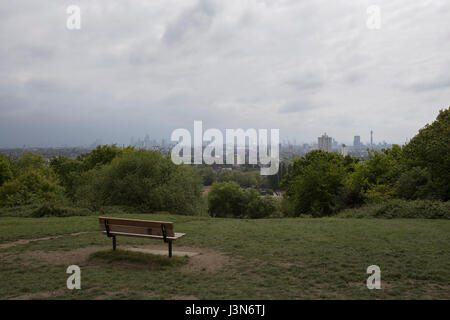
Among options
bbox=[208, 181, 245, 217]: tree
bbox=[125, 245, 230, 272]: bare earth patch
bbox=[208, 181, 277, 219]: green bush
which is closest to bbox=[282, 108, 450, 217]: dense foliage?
bbox=[125, 245, 230, 272]: bare earth patch

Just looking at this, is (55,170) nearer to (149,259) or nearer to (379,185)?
(379,185)

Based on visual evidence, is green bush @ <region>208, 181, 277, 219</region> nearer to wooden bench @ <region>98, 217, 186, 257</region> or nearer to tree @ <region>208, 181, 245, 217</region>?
tree @ <region>208, 181, 245, 217</region>

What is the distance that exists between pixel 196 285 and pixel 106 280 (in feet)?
5.67

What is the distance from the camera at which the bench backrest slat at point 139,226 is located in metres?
8.05

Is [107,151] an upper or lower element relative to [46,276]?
upper

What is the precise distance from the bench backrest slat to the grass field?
1.87ft

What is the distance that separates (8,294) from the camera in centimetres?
588

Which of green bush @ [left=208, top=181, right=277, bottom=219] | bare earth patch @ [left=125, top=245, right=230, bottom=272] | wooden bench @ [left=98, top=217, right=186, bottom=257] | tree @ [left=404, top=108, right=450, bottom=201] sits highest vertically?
tree @ [left=404, top=108, right=450, bottom=201]

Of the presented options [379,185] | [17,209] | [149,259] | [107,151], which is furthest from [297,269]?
[107,151]

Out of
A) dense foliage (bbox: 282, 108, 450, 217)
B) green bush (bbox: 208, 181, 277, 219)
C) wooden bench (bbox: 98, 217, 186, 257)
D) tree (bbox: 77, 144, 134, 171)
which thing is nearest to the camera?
wooden bench (bbox: 98, 217, 186, 257)

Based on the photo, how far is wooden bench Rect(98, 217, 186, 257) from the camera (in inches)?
316

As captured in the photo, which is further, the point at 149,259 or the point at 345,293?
the point at 149,259
